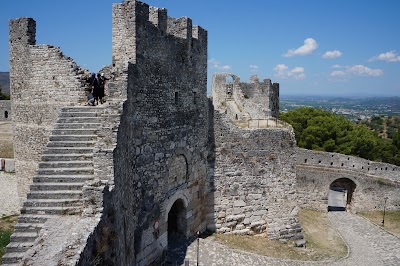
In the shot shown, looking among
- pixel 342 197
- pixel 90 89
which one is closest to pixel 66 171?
pixel 90 89

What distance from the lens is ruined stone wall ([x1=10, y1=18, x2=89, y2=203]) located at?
1137 centimetres

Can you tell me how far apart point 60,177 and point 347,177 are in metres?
23.6

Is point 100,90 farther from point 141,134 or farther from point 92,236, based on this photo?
point 92,236

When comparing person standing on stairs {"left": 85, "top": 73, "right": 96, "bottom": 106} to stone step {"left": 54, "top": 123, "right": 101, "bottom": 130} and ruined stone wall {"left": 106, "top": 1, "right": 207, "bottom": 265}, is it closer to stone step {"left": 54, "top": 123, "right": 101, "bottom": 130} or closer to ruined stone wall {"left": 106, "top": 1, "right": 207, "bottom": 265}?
ruined stone wall {"left": 106, "top": 1, "right": 207, "bottom": 265}

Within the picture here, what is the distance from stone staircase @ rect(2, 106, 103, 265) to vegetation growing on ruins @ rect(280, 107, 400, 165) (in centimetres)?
2990

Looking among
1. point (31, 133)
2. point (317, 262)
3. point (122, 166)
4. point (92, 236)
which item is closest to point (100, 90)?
point (122, 166)

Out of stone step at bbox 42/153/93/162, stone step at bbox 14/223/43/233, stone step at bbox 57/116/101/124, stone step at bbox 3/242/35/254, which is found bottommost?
stone step at bbox 3/242/35/254

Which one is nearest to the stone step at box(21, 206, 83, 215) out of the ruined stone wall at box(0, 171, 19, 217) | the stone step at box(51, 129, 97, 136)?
the stone step at box(51, 129, 97, 136)

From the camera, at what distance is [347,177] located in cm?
2702

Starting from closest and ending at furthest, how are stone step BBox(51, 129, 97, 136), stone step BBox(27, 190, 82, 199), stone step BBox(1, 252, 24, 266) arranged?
stone step BBox(1, 252, 24, 266), stone step BBox(27, 190, 82, 199), stone step BBox(51, 129, 97, 136)

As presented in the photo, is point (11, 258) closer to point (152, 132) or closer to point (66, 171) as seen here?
point (66, 171)

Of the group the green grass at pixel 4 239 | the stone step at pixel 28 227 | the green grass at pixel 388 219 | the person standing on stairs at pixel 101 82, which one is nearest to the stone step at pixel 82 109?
the person standing on stairs at pixel 101 82

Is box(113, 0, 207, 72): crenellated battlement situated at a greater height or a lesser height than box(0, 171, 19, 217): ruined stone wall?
greater

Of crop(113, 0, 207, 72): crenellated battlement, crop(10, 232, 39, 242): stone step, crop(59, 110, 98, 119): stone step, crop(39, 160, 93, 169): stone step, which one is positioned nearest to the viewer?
crop(10, 232, 39, 242): stone step
